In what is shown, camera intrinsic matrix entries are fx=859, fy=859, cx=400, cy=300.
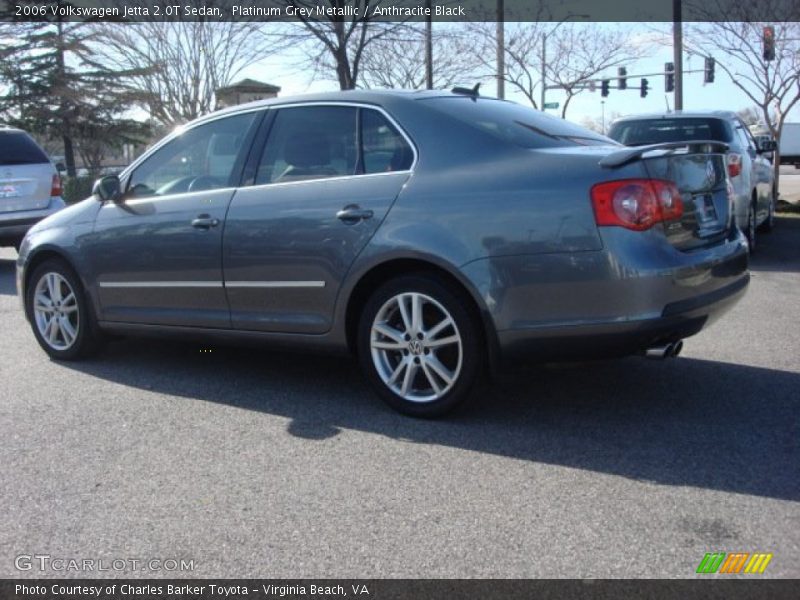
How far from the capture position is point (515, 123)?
464cm

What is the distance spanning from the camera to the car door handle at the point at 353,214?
4.39 m

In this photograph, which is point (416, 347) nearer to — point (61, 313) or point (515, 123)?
point (515, 123)

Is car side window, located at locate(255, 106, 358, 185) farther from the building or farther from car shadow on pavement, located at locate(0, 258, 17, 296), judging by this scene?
the building

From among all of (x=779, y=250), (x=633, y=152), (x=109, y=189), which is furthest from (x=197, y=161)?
(x=779, y=250)

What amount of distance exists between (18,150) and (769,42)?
42.5 ft

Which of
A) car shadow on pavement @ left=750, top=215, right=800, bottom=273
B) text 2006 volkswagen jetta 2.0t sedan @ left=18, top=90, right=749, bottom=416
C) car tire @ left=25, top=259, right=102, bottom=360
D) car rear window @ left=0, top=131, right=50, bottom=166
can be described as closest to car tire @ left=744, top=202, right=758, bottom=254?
car shadow on pavement @ left=750, top=215, right=800, bottom=273

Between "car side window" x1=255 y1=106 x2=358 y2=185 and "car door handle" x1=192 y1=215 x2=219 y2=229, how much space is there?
34 cm

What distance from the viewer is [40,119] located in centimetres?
4069

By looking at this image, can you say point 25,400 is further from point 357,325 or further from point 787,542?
point 787,542

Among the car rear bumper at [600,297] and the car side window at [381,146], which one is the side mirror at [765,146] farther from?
the car side window at [381,146]

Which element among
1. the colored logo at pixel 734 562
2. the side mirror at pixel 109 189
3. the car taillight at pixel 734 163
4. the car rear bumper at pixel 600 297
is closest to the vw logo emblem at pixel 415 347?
the car rear bumper at pixel 600 297

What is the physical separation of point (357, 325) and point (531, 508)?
166 cm

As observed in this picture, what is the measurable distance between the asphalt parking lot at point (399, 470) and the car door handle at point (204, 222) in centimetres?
98
